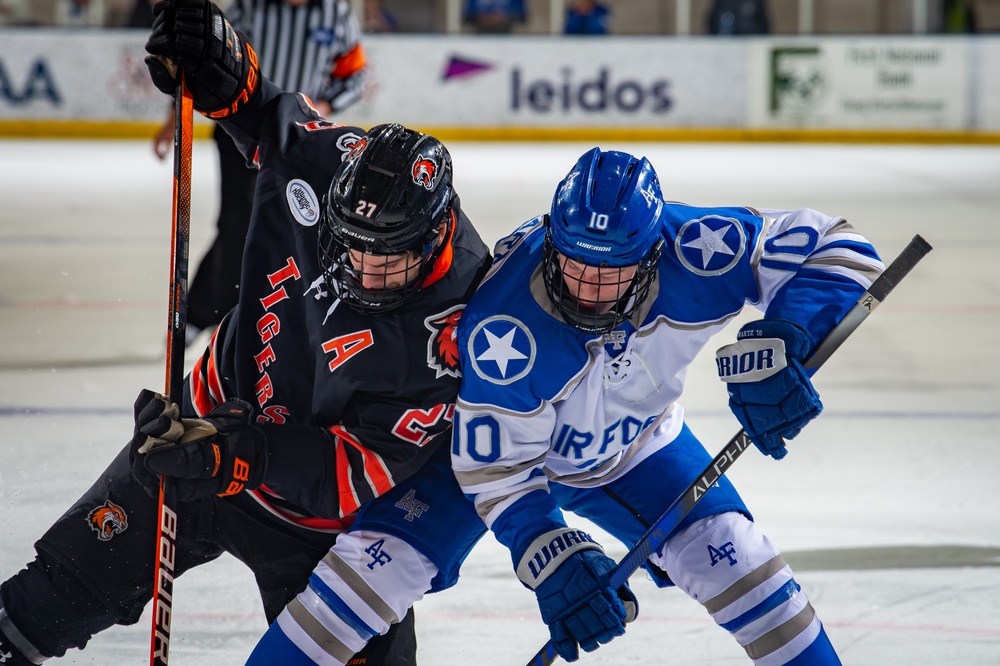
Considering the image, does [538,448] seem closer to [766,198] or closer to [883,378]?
[883,378]

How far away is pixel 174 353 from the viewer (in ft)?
6.88

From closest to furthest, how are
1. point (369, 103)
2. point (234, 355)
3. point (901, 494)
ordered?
point (234, 355) < point (901, 494) < point (369, 103)

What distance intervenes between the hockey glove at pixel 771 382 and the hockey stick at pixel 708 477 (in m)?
0.05

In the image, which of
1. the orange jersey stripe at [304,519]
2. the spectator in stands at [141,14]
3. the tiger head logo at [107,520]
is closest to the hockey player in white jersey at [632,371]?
the orange jersey stripe at [304,519]

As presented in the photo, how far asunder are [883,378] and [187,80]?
286 cm

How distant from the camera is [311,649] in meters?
1.89

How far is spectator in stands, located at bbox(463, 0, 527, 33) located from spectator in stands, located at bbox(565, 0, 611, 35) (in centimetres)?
67

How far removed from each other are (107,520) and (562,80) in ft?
29.5

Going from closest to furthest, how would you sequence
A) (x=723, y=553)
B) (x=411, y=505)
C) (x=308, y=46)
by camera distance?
(x=723, y=553), (x=411, y=505), (x=308, y=46)

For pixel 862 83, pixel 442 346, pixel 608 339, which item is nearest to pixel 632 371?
pixel 608 339

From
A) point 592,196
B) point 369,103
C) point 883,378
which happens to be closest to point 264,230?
point 592,196

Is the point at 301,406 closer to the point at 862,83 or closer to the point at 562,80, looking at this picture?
the point at 562,80

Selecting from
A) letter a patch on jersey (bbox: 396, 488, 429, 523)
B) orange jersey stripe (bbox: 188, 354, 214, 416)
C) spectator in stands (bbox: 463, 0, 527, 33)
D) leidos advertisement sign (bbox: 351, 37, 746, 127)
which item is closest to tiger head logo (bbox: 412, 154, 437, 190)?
letter a patch on jersey (bbox: 396, 488, 429, 523)

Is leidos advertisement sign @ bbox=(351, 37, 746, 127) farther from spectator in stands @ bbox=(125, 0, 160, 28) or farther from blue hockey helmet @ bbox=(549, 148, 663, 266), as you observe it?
blue hockey helmet @ bbox=(549, 148, 663, 266)
